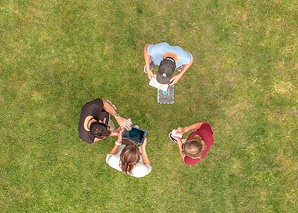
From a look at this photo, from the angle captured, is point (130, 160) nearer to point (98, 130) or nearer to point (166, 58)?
point (98, 130)

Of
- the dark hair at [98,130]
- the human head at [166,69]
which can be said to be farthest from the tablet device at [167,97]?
the dark hair at [98,130]

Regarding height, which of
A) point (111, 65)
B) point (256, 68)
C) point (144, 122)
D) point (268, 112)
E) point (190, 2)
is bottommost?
point (144, 122)

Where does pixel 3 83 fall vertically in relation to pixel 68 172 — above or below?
above

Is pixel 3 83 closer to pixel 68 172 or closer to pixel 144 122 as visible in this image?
pixel 68 172

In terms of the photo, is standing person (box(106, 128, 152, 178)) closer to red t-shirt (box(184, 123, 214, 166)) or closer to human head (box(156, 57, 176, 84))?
red t-shirt (box(184, 123, 214, 166))

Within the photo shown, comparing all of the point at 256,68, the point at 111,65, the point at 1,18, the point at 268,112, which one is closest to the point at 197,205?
the point at 268,112

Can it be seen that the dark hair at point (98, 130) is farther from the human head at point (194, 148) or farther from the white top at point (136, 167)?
the human head at point (194, 148)
